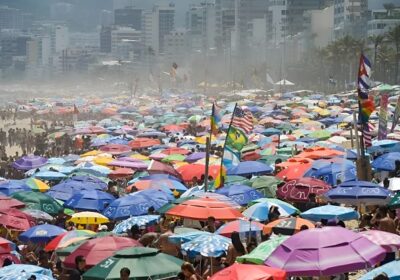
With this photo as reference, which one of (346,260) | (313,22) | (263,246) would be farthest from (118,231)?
(313,22)


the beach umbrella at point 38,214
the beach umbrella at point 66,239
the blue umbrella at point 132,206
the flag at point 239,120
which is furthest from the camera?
the flag at point 239,120

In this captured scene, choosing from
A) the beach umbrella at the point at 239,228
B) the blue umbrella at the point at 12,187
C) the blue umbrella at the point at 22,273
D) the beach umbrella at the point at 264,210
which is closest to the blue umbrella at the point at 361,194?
the beach umbrella at the point at 264,210

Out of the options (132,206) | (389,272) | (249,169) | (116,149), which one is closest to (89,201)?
(132,206)

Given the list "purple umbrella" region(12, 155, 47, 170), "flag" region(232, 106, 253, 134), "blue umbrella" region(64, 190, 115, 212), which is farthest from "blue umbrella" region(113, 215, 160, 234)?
"purple umbrella" region(12, 155, 47, 170)

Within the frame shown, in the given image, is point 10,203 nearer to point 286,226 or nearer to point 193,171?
point 286,226

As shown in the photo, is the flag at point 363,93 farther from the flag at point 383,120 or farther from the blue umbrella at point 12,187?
the blue umbrella at point 12,187

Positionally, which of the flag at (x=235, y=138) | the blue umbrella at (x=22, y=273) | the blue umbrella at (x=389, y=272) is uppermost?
the flag at (x=235, y=138)

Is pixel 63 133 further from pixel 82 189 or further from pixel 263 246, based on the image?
pixel 263 246
